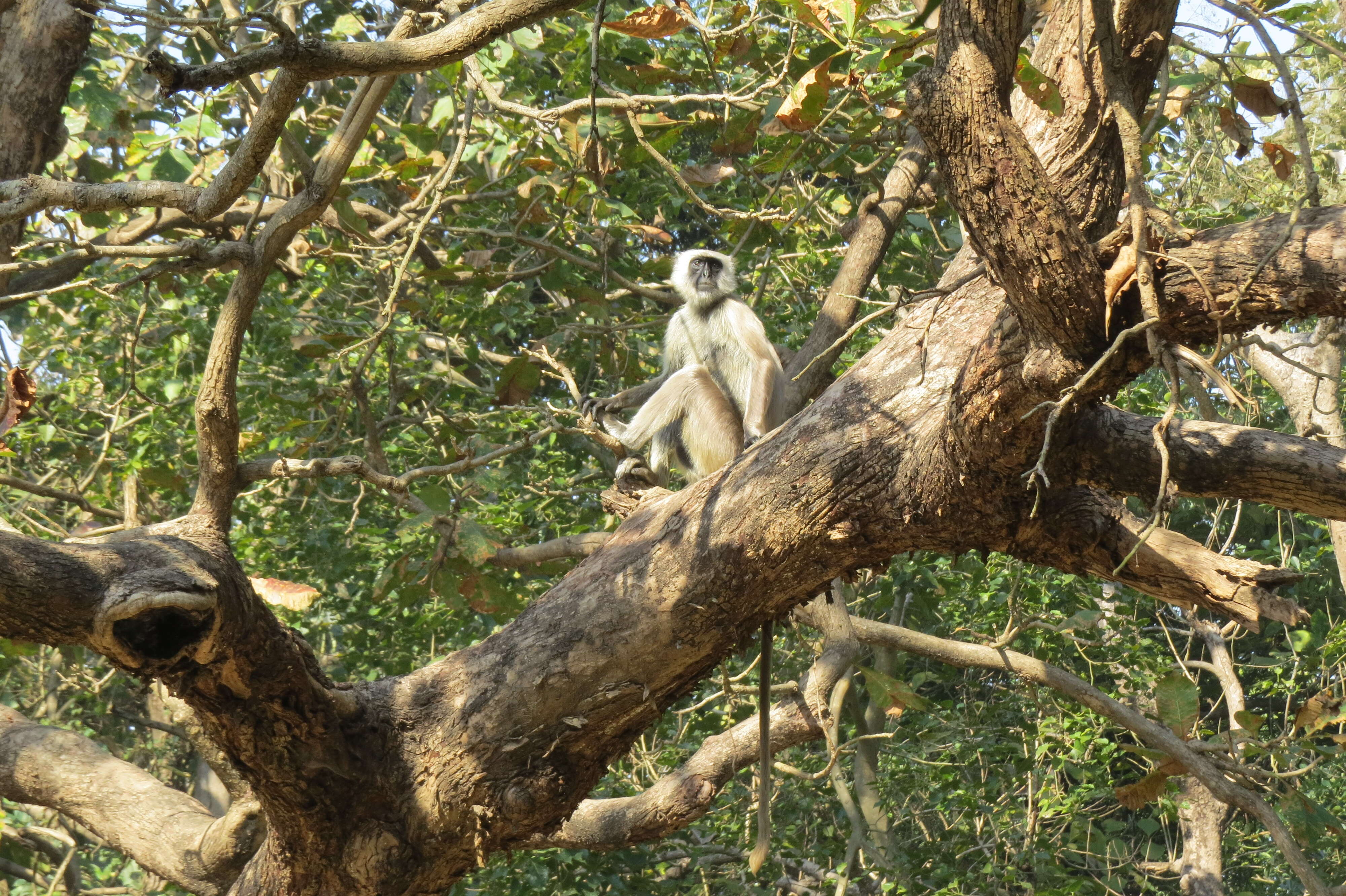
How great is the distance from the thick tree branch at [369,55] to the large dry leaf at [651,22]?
1.52 metres

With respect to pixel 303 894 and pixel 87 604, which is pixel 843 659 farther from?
pixel 87 604

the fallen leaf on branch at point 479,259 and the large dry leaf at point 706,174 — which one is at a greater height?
the fallen leaf on branch at point 479,259

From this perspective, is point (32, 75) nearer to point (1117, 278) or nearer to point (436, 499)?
point (436, 499)

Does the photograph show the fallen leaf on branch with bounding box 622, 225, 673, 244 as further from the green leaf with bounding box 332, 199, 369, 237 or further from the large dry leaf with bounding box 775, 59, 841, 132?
the large dry leaf with bounding box 775, 59, 841, 132

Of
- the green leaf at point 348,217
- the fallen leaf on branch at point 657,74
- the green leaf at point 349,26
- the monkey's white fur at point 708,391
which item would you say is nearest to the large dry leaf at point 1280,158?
the fallen leaf on branch at point 657,74

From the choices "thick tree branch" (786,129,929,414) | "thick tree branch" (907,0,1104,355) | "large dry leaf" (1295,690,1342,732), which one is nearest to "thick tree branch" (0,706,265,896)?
"thick tree branch" (786,129,929,414)

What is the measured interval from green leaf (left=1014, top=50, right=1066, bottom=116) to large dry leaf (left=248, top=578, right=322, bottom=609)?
2458 millimetres

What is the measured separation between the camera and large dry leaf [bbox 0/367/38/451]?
2.69 m

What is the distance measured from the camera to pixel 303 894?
9.27 ft

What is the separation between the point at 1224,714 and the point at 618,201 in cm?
797

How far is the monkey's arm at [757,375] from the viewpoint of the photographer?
4.80 metres

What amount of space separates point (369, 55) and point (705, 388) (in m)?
3.52

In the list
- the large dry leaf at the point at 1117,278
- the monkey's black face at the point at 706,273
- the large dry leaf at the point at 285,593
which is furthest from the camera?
the monkey's black face at the point at 706,273

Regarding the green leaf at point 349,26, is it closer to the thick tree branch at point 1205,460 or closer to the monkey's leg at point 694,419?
the monkey's leg at point 694,419
